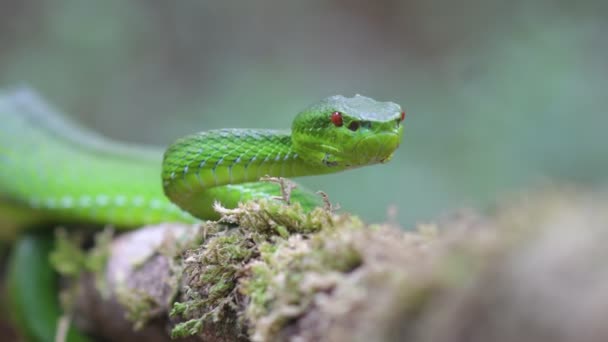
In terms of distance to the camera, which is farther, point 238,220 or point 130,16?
point 130,16

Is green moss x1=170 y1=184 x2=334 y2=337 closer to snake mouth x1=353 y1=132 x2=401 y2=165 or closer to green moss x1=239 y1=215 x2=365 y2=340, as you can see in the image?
green moss x1=239 y1=215 x2=365 y2=340

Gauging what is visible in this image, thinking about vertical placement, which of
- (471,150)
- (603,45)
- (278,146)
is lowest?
(278,146)

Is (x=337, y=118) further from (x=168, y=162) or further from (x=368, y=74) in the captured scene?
(x=368, y=74)

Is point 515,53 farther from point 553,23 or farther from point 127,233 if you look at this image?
point 127,233

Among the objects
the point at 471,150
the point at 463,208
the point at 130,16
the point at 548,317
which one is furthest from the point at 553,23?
the point at 548,317

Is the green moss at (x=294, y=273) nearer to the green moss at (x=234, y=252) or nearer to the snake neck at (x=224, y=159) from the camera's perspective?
the green moss at (x=234, y=252)

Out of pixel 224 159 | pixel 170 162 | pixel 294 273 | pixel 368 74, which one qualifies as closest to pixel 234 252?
pixel 294 273

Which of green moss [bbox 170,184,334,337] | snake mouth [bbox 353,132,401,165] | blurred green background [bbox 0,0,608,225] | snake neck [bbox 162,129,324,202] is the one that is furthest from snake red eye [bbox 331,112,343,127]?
blurred green background [bbox 0,0,608,225]

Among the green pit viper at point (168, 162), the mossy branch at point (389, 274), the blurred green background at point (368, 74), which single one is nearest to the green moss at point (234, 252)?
the mossy branch at point (389, 274)
